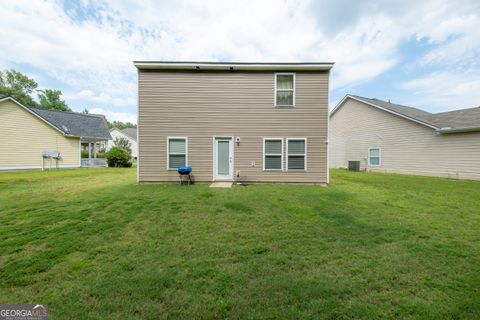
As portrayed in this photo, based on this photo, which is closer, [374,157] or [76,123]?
[374,157]

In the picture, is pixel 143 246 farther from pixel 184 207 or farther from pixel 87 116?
pixel 87 116

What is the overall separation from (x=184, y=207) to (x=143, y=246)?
2.01m

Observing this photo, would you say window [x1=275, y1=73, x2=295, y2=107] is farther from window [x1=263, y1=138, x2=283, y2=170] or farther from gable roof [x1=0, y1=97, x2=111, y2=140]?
gable roof [x1=0, y1=97, x2=111, y2=140]

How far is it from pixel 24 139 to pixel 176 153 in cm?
1503

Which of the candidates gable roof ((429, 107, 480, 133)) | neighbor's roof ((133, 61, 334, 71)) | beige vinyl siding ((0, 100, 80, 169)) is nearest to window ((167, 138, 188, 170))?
neighbor's roof ((133, 61, 334, 71))

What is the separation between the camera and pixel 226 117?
860 centimetres

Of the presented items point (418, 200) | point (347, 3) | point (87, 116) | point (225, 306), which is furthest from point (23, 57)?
point (418, 200)

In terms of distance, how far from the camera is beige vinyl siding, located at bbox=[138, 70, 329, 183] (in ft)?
28.0

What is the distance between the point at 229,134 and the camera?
339 inches

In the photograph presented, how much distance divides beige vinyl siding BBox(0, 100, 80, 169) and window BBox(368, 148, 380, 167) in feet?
80.6

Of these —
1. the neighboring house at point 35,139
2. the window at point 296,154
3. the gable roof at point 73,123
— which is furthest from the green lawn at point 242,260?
the gable roof at point 73,123

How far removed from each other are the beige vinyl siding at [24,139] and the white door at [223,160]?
51.8 feet

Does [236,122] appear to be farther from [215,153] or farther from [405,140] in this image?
[405,140]

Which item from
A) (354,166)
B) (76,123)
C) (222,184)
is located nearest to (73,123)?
(76,123)
